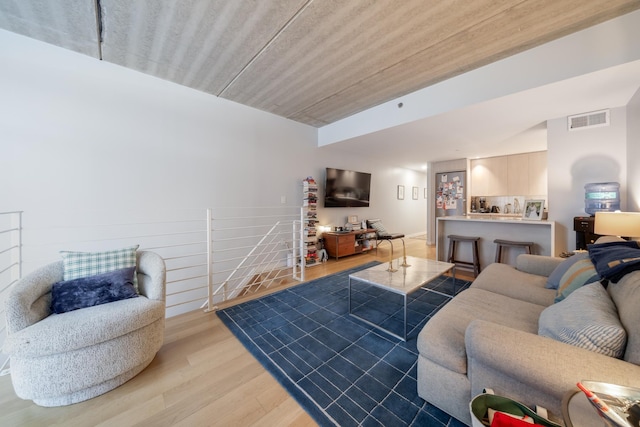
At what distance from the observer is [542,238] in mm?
3191

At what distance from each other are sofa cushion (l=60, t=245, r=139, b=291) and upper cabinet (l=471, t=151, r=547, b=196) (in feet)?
22.0

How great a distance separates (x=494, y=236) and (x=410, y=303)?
2.08 meters

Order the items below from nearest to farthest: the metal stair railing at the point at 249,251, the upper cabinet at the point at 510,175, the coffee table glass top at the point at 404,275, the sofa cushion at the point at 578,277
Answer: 1. the sofa cushion at the point at 578,277
2. the coffee table glass top at the point at 404,275
3. the metal stair railing at the point at 249,251
4. the upper cabinet at the point at 510,175

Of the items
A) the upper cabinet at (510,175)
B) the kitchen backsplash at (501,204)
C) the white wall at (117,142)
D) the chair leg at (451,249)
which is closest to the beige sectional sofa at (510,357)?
the chair leg at (451,249)

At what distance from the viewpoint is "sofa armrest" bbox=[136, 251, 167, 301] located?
182 cm

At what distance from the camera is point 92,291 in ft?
5.56

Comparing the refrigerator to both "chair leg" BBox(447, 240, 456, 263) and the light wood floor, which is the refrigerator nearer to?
"chair leg" BBox(447, 240, 456, 263)

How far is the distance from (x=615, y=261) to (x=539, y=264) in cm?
109

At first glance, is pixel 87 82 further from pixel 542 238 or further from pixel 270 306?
pixel 542 238

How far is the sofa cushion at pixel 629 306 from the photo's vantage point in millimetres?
857

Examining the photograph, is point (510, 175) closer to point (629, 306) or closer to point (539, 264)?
point (539, 264)

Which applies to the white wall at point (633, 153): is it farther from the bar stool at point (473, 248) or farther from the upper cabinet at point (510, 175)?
the upper cabinet at point (510, 175)

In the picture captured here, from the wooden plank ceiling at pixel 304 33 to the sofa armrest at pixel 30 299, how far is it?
2165 millimetres

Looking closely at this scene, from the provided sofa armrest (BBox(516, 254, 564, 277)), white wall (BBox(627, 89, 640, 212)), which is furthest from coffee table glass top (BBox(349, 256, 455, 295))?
white wall (BBox(627, 89, 640, 212))
